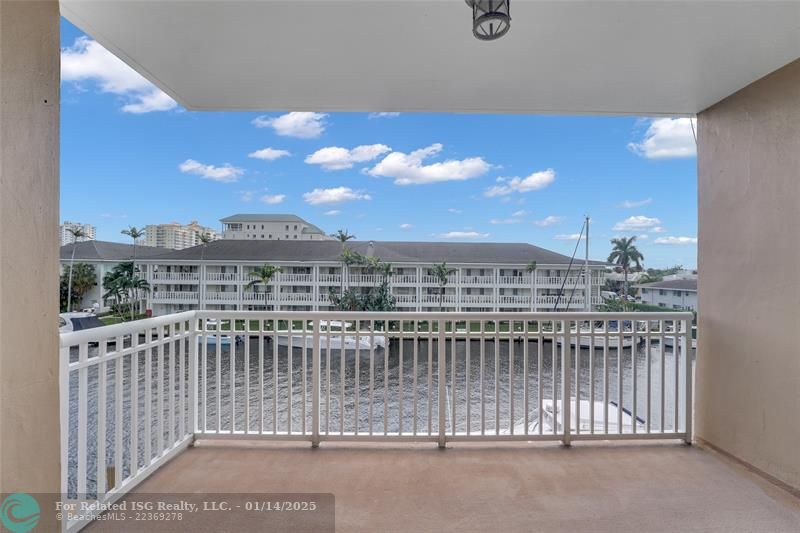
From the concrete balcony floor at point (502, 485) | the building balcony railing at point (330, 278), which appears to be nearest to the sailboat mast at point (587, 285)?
the concrete balcony floor at point (502, 485)

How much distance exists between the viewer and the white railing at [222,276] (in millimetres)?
3037

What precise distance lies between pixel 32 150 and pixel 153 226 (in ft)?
7.80

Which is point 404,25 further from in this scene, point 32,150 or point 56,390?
point 56,390

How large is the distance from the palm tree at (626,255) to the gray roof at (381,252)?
238mm

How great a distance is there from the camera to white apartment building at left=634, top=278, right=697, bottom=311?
9.77 feet

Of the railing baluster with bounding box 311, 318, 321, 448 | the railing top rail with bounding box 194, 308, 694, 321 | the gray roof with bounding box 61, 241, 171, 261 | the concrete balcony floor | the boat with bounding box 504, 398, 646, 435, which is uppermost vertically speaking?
the gray roof with bounding box 61, 241, 171, 261

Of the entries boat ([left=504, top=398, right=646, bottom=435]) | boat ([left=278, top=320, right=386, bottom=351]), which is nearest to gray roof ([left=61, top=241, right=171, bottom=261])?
boat ([left=278, top=320, right=386, bottom=351])

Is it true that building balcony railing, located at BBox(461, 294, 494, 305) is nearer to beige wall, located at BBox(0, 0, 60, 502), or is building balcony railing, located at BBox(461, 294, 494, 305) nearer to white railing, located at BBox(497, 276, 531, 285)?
white railing, located at BBox(497, 276, 531, 285)

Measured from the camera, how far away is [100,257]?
96.3 inches

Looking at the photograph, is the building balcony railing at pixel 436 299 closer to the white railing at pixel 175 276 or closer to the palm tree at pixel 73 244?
the white railing at pixel 175 276

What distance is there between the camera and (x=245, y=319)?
279cm

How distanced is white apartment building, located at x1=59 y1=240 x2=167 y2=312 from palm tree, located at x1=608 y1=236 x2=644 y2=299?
12.5 feet

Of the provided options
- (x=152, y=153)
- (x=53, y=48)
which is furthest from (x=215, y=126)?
(x=53, y=48)

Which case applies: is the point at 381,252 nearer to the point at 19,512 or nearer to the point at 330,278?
the point at 330,278
